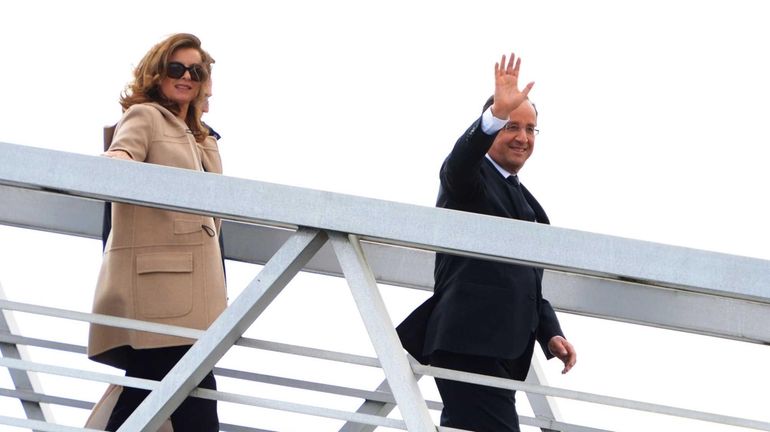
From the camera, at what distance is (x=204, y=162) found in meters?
4.73

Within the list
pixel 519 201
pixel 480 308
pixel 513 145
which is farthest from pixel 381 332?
pixel 513 145

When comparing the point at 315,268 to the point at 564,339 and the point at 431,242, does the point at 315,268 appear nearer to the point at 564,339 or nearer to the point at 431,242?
the point at 564,339

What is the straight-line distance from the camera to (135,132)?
14.6 ft

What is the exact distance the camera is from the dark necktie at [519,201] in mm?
4566

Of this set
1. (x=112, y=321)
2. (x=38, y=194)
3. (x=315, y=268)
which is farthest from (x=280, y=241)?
(x=112, y=321)

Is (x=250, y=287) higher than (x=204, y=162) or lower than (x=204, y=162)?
lower

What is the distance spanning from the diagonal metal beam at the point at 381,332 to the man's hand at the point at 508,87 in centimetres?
83

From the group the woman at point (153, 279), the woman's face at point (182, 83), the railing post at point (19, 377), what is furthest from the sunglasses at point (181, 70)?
the railing post at point (19, 377)

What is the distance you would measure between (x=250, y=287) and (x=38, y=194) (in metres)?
1.68

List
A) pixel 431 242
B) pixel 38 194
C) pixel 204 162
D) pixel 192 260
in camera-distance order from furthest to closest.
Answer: pixel 38 194
pixel 204 162
pixel 192 260
pixel 431 242

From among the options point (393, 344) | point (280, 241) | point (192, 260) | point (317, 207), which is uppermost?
point (280, 241)

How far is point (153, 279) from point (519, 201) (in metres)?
1.18

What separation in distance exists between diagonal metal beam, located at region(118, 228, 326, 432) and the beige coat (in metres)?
0.65

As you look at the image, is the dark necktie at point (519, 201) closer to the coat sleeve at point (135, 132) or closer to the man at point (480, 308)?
the man at point (480, 308)
